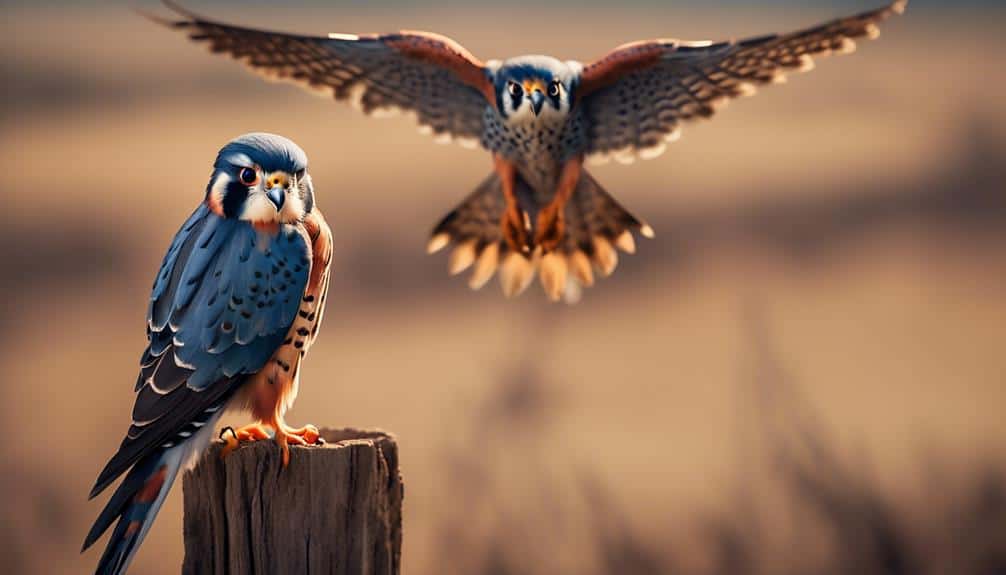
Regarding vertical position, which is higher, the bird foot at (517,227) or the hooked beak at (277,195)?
the hooked beak at (277,195)

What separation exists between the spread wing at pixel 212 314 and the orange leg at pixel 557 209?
2.31 meters

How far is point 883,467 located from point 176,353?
5448mm

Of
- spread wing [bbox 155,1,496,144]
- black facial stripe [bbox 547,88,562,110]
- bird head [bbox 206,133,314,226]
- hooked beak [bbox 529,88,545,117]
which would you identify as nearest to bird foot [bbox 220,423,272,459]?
bird head [bbox 206,133,314,226]

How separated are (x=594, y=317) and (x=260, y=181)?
6.41m

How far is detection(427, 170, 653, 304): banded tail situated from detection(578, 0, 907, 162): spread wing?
0.26 m

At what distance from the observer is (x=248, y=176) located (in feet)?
10.7

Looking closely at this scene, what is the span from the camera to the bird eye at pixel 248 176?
3256mm

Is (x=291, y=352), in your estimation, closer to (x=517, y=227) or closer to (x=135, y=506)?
(x=135, y=506)

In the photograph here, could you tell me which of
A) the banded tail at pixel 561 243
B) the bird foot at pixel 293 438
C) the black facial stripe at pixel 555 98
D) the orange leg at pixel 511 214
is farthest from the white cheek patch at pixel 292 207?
the banded tail at pixel 561 243

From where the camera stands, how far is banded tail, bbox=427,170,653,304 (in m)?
5.89

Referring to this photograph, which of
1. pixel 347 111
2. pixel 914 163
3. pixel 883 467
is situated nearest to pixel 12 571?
pixel 883 467

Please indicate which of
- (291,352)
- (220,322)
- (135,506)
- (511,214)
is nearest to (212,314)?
(220,322)

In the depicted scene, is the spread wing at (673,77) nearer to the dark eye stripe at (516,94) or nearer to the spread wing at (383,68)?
the dark eye stripe at (516,94)

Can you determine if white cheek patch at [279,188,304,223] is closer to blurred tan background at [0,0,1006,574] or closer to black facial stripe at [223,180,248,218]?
black facial stripe at [223,180,248,218]
